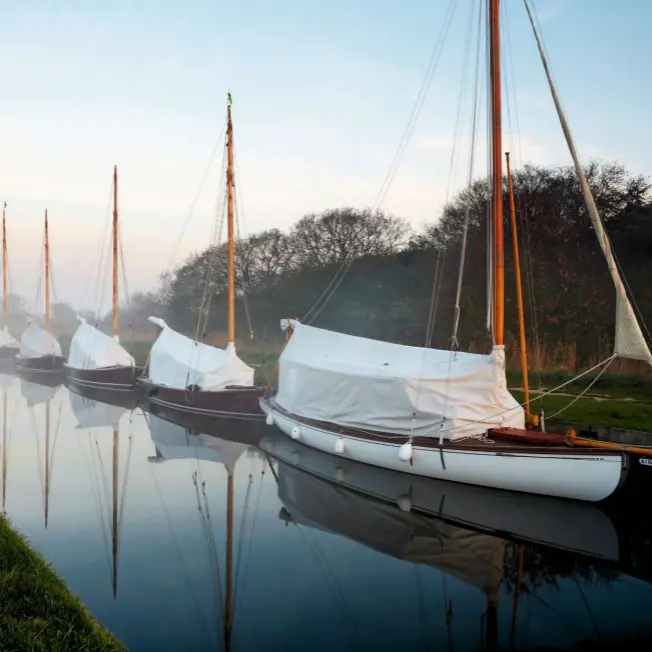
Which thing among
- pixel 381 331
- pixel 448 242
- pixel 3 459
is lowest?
pixel 3 459

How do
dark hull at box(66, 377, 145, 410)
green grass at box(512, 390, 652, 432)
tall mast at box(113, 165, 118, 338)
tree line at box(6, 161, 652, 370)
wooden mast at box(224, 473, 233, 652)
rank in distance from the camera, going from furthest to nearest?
tall mast at box(113, 165, 118, 338) → dark hull at box(66, 377, 145, 410) → tree line at box(6, 161, 652, 370) → green grass at box(512, 390, 652, 432) → wooden mast at box(224, 473, 233, 652)

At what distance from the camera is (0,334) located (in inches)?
2117

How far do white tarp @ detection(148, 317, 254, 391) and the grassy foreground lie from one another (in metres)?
15.2

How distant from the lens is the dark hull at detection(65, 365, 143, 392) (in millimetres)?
31672

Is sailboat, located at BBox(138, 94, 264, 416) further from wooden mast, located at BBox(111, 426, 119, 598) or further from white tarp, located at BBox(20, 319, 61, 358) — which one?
white tarp, located at BBox(20, 319, 61, 358)

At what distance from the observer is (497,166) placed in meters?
13.6

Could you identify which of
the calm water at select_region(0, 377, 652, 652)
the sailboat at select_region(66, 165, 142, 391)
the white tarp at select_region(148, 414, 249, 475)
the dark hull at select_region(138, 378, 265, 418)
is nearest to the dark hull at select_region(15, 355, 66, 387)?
the sailboat at select_region(66, 165, 142, 391)

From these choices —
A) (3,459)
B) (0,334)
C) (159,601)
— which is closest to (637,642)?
(159,601)

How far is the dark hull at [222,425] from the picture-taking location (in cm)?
1947

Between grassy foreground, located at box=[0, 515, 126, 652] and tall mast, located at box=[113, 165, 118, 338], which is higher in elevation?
tall mast, located at box=[113, 165, 118, 338]

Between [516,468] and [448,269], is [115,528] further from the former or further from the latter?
[448,269]

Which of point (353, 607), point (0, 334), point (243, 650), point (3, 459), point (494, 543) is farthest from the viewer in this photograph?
point (0, 334)

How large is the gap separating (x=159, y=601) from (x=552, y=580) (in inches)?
188

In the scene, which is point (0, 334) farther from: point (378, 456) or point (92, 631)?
point (92, 631)
